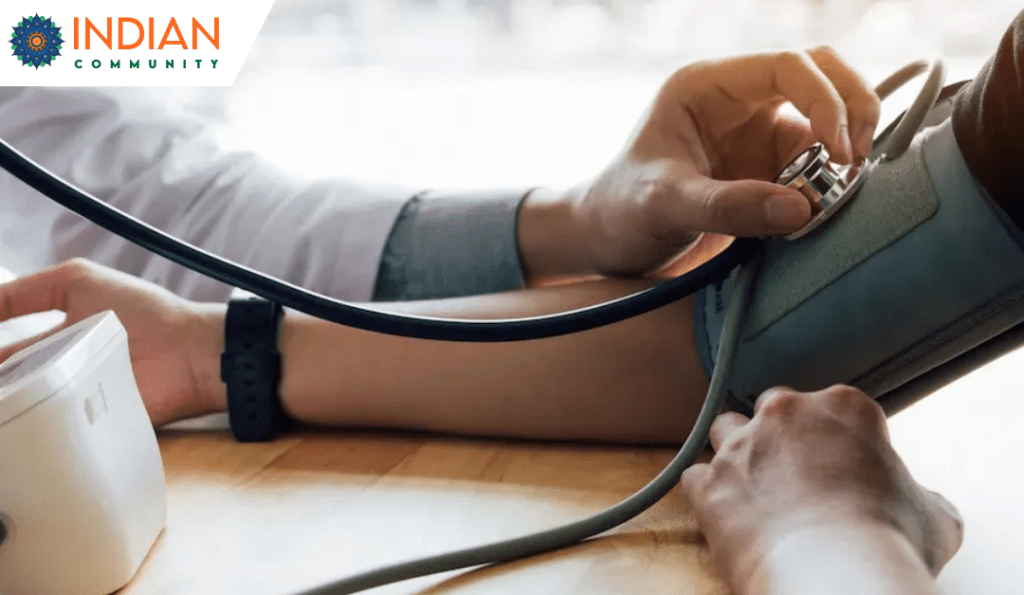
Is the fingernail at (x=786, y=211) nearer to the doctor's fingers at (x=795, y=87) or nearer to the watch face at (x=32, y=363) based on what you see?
the doctor's fingers at (x=795, y=87)

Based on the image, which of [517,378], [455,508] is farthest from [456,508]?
[517,378]

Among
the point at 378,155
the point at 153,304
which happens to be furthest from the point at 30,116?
the point at 378,155

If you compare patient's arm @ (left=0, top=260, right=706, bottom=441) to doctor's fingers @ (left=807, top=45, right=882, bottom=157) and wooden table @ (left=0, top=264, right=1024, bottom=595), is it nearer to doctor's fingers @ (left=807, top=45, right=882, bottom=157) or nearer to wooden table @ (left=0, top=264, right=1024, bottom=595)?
wooden table @ (left=0, top=264, right=1024, bottom=595)

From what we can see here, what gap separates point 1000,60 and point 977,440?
29cm

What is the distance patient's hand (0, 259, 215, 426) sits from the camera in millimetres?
654

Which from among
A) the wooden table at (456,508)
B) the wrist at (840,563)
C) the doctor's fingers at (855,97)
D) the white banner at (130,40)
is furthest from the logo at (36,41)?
the wrist at (840,563)

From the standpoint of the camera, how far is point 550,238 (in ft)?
2.43

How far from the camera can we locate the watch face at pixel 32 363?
41 centimetres

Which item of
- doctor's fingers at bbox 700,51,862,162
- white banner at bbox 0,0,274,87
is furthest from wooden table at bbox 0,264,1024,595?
white banner at bbox 0,0,274,87

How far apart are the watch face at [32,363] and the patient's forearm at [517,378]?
8.7 inches

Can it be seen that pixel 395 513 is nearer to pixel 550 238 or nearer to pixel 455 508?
pixel 455 508

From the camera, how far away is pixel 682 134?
2.03ft

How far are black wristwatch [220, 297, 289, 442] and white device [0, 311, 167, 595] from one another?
0.18 metres

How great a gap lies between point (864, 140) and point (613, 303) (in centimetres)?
16
